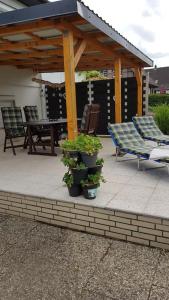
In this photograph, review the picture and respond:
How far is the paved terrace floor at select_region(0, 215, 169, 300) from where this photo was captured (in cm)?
209

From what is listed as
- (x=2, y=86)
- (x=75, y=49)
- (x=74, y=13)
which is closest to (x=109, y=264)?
(x=74, y=13)

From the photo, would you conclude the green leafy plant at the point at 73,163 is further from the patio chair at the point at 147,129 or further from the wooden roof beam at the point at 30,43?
the patio chair at the point at 147,129

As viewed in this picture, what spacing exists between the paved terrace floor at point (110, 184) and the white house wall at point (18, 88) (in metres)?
3.31

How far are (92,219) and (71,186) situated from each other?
471 mm

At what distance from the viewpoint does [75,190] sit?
3215 millimetres

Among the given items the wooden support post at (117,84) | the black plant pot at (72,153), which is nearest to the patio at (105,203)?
the black plant pot at (72,153)

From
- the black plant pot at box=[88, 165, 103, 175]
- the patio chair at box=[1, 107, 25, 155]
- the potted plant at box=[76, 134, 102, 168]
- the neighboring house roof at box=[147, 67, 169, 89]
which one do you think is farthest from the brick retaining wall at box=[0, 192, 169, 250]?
the neighboring house roof at box=[147, 67, 169, 89]

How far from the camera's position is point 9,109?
21.8ft

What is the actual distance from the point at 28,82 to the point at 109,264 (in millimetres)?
7870

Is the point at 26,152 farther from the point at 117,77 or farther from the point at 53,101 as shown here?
the point at 53,101

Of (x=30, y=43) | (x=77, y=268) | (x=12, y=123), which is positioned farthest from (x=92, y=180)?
(x=12, y=123)

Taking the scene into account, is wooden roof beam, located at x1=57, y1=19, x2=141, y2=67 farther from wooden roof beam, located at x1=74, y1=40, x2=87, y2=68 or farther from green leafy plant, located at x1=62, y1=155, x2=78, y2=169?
green leafy plant, located at x1=62, y1=155, x2=78, y2=169

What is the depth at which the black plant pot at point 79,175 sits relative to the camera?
3104 mm

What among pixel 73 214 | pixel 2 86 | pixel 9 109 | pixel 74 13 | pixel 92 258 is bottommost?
pixel 92 258
